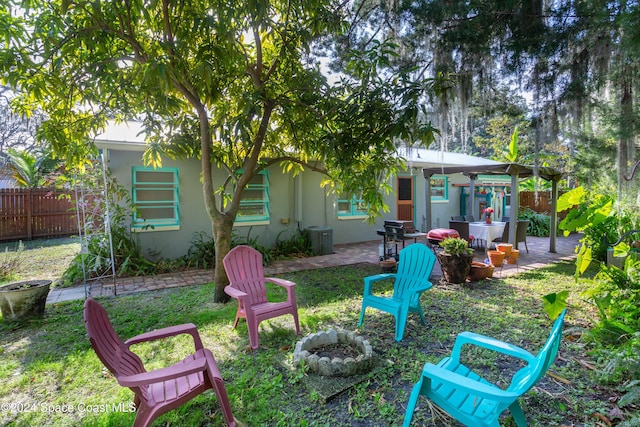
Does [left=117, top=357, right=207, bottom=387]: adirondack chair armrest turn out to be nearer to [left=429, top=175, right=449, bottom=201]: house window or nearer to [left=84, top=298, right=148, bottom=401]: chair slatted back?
[left=84, top=298, right=148, bottom=401]: chair slatted back

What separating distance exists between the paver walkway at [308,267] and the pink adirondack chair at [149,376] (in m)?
3.60

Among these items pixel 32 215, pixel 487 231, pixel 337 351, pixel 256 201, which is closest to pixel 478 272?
pixel 487 231

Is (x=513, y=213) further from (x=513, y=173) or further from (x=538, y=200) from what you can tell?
(x=538, y=200)

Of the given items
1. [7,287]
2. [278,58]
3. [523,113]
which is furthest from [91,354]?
[523,113]

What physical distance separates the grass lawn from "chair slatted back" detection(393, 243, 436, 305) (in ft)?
1.46

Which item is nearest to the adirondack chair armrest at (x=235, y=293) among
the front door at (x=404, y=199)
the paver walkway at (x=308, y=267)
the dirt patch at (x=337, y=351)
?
the dirt patch at (x=337, y=351)

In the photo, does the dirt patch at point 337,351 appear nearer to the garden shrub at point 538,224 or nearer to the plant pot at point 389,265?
the plant pot at point 389,265

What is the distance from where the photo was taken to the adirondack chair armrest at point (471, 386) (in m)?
1.67

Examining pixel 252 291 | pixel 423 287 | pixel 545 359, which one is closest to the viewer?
pixel 545 359

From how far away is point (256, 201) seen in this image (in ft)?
27.0

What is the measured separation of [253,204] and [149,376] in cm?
653

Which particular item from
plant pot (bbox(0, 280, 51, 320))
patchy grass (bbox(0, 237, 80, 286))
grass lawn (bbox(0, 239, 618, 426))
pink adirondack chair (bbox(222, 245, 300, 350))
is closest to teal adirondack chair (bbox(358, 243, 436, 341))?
grass lawn (bbox(0, 239, 618, 426))

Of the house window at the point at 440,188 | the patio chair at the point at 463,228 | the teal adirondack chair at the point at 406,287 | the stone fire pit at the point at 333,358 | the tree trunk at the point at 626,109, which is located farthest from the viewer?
the house window at the point at 440,188

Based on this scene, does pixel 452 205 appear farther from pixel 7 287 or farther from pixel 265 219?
pixel 7 287
